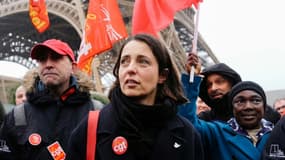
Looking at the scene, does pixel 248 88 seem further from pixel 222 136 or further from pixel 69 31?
pixel 69 31

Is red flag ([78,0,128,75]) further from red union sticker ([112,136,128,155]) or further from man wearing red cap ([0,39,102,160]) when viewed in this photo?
red union sticker ([112,136,128,155])

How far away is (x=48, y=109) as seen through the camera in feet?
10.3

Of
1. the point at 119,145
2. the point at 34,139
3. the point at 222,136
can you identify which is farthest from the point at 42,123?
the point at 222,136

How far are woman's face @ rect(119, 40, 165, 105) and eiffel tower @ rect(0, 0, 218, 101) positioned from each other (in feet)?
58.1

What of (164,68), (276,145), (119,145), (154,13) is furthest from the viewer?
(154,13)

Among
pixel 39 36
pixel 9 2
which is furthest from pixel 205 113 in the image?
pixel 39 36

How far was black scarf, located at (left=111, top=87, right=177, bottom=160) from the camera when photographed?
227 cm

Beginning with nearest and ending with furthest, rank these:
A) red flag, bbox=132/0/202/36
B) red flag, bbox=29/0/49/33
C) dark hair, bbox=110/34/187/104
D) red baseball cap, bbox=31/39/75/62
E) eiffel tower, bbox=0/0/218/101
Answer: dark hair, bbox=110/34/187/104 < red baseball cap, bbox=31/39/75/62 < red flag, bbox=132/0/202/36 < red flag, bbox=29/0/49/33 < eiffel tower, bbox=0/0/218/101

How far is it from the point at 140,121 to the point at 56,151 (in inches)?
34.6

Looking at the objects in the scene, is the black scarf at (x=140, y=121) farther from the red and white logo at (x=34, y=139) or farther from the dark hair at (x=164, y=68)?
the red and white logo at (x=34, y=139)

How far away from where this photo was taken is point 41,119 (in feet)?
10.0

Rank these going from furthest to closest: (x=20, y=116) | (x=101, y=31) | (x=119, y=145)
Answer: (x=101, y=31) → (x=20, y=116) → (x=119, y=145)

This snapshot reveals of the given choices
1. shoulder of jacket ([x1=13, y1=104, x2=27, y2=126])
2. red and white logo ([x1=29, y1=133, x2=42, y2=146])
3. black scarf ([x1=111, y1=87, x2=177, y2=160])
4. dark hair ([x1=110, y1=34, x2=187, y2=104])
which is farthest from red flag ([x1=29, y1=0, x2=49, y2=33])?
black scarf ([x1=111, y1=87, x2=177, y2=160])

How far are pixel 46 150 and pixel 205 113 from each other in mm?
1412
